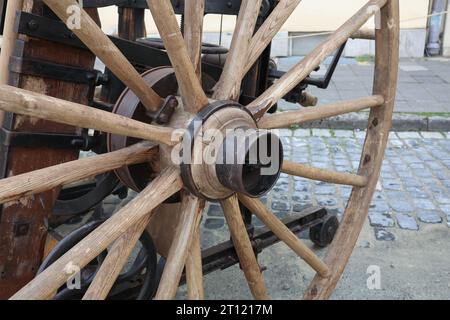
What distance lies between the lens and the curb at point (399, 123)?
4.20 metres

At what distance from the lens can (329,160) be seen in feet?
11.4

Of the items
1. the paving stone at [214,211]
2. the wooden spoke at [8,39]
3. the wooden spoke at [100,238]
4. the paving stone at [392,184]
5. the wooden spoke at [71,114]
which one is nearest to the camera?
the wooden spoke at [71,114]

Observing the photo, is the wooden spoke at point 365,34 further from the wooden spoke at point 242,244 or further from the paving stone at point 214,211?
the paving stone at point 214,211

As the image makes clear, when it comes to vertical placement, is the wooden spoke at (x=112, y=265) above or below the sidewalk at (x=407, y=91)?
below

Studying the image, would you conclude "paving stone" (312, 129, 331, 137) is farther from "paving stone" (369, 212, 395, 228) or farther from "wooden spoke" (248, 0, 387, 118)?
"wooden spoke" (248, 0, 387, 118)

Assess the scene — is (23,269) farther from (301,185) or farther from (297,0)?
(301,185)

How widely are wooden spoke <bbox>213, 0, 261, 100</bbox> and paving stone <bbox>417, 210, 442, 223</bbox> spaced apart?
164 cm

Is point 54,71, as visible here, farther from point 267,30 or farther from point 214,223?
point 214,223

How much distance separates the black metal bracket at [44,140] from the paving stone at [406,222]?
1.69 m

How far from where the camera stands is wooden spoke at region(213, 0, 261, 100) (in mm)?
1384

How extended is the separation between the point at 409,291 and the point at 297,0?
123cm

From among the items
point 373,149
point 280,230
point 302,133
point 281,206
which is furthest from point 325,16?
point 280,230

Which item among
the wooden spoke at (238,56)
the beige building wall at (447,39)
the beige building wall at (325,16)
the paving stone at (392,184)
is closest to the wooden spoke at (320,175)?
the wooden spoke at (238,56)

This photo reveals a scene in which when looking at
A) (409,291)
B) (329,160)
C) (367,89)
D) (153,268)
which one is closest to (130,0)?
(153,268)
